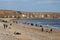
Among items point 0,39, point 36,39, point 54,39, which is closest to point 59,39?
point 54,39

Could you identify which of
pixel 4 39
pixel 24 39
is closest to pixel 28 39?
pixel 24 39

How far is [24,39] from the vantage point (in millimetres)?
34125

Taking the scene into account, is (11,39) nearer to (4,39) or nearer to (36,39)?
(4,39)

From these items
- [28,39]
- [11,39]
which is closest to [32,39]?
[28,39]

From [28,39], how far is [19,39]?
4.39 ft

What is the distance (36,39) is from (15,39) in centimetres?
301

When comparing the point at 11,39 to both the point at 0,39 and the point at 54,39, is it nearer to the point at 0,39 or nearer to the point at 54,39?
the point at 0,39

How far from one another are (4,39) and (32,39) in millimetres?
3924

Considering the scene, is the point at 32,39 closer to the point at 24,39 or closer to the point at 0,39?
the point at 24,39

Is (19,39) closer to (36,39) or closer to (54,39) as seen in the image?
(36,39)

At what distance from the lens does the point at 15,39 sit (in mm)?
33281

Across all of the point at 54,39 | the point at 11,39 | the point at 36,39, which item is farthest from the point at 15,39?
the point at 54,39

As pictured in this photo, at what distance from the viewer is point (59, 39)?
34844 millimetres

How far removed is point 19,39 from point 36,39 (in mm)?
2415
